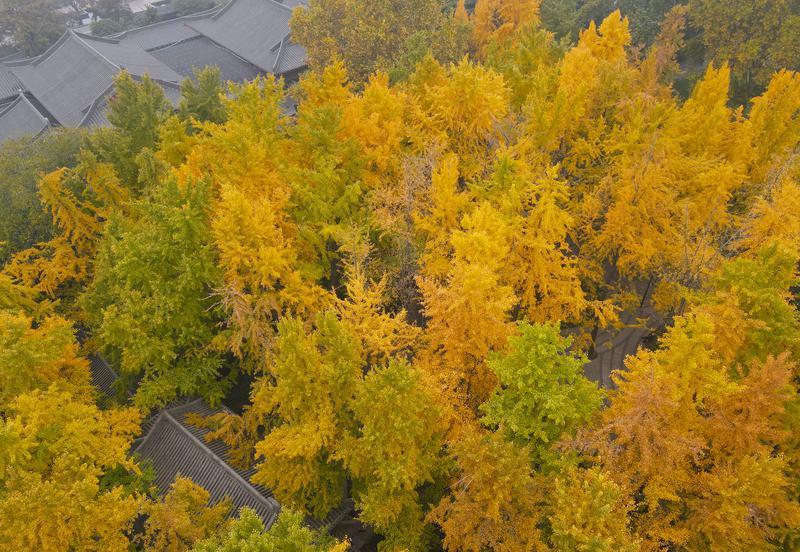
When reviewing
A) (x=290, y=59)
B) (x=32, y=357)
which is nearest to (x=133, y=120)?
(x=32, y=357)

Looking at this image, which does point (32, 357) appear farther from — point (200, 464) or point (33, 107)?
point (33, 107)

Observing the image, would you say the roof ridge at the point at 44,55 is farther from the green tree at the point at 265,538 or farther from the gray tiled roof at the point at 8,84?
the green tree at the point at 265,538

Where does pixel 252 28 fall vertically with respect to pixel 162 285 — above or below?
above

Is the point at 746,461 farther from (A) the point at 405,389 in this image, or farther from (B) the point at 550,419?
(A) the point at 405,389

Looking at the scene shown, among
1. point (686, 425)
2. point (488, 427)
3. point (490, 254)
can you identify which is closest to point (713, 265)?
point (686, 425)

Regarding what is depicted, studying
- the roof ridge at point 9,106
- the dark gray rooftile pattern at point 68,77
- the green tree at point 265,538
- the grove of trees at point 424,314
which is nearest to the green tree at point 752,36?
the grove of trees at point 424,314

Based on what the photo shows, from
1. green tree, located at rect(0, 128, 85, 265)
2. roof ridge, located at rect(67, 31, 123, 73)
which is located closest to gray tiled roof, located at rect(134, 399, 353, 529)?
green tree, located at rect(0, 128, 85, 265)
